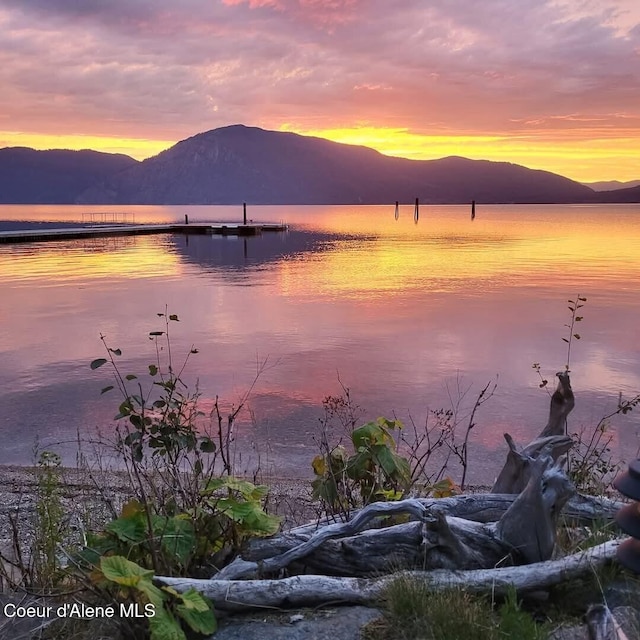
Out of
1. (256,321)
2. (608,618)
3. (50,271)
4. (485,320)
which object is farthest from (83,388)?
(50,271)

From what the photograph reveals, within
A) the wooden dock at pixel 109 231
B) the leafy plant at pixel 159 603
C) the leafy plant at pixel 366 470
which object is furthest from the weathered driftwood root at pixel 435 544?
the wooden dock at pixel 109 231

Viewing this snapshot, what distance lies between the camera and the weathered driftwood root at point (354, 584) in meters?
3.13

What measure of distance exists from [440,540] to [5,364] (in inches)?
545

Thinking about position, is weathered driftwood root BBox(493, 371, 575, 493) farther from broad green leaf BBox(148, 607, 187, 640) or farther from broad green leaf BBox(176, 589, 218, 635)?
broad green leaf BBox(148, 607, 187, 640)

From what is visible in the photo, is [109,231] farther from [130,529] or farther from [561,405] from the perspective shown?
[130,529]

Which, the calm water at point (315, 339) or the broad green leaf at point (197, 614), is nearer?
the broad green leaf at point (197, 614)

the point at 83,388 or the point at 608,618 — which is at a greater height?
the point at 608,618

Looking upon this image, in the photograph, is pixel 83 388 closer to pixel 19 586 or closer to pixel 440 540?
pixel 19 586

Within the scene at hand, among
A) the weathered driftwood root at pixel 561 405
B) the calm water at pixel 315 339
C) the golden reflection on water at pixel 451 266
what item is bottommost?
the calm water at pixel 315 339

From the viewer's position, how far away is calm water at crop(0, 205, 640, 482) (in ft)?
34.7

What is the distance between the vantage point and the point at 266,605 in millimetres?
3145

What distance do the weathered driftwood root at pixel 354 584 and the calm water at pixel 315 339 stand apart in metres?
4.71

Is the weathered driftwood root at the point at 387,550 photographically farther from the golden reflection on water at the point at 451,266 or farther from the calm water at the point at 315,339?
the golden reflection on water at the point at 451,266

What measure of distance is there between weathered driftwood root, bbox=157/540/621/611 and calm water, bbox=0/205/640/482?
4.71 m
